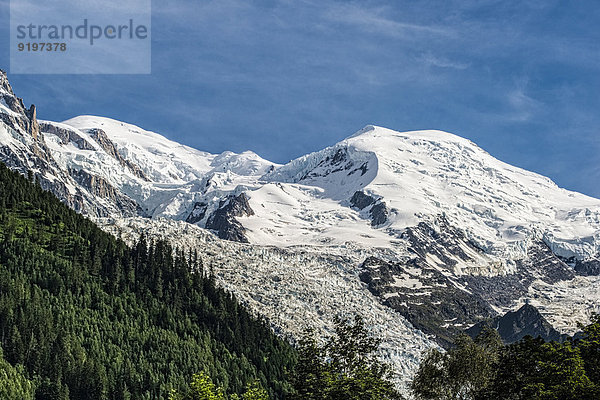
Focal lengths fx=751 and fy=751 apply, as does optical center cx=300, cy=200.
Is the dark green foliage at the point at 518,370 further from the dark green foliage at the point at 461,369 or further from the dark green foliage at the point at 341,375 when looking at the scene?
the dark green foliage at the point at 341,375

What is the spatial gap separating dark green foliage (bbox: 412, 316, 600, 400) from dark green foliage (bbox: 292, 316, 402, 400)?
13.8 meters

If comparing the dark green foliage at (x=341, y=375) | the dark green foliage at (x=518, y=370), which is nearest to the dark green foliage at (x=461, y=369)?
the dark green foliage at (x=518, y=370)

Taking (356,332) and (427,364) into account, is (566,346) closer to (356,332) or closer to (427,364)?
(356,332)

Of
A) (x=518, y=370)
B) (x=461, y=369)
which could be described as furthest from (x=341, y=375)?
(x=461, y=369)

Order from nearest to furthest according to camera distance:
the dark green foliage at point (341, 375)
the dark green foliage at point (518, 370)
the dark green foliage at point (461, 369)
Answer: the dark green foliage at point (518, 370)
the dark green foliage at point (341, 375)
the dark green foliage at point (461, 369)

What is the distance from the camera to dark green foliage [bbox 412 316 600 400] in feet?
244

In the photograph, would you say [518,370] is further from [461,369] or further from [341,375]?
[341,375]

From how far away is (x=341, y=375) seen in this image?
93.2m

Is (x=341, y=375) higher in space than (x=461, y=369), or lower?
A: higher

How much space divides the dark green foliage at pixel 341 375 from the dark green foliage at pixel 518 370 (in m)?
13.8

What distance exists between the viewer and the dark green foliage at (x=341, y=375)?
85938 millimetres

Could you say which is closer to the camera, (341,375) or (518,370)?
(518,370)

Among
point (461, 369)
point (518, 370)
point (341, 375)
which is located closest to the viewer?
point (518, 370)

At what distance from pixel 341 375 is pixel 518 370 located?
2132 centimetres
